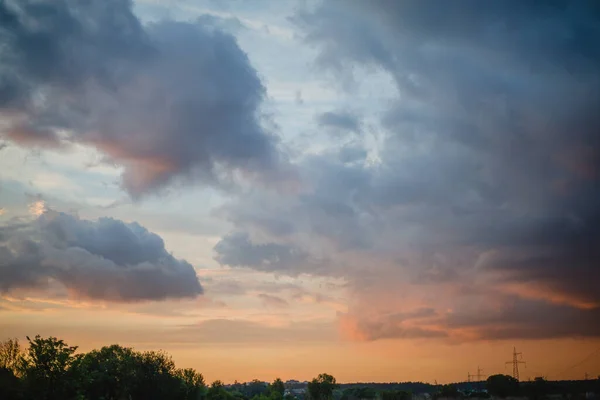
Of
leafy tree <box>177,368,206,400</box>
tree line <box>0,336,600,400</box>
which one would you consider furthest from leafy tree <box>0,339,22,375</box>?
leafy tree <box>177,368,206,400</box>

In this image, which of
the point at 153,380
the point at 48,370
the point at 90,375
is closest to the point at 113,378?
the point at 153,380

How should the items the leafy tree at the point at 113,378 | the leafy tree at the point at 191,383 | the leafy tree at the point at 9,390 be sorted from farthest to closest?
the leafy tree at the point at 191,383 < the leafy tree at the point at 113,378 < the leafy tree at the point at 9,390

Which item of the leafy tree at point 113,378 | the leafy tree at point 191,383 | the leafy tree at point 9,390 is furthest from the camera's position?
the leafy tree at point 191,383

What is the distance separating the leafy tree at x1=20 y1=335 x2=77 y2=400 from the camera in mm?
95062

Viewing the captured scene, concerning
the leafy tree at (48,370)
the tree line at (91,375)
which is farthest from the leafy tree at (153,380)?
the leafy tree at (48,370)

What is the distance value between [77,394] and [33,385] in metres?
8.25

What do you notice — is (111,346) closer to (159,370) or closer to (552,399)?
(159,370)

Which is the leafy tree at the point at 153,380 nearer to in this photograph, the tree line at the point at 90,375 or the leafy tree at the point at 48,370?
the tree line at the point at 90,375

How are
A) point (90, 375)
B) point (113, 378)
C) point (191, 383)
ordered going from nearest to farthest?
point (90, 375)
point (113, 378)
point (191, 383)

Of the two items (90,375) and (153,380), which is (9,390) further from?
(153,380)

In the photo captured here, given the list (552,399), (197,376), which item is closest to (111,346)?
(197,376)

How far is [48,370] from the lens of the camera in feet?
316

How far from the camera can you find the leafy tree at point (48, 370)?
9506 cm

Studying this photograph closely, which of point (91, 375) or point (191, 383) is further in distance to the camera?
point (191, 383)
